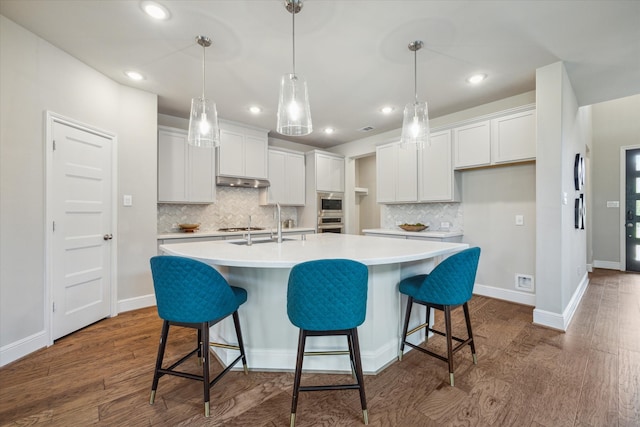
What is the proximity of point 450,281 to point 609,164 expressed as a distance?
6.09m

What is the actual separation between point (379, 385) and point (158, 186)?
11.6ft

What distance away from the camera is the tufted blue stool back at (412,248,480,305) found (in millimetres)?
1849

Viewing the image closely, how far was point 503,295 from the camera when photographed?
3.79m

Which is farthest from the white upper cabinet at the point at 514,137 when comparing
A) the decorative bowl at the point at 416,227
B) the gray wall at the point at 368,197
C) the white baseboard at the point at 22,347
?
the white baseboard at the point at 22,347

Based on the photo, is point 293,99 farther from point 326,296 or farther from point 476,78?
point 476,78

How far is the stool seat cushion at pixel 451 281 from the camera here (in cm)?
185

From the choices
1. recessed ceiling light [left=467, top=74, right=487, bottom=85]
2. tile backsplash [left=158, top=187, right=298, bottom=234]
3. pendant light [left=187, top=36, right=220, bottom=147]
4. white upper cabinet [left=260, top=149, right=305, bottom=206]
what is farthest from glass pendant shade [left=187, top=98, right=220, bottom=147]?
recessed ceiling light [left=467, top=74, right=487, bottom=85]

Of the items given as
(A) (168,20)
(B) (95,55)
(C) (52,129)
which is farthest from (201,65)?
(C) (52,129)

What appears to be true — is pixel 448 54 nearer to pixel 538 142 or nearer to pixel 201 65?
pixel 538 142

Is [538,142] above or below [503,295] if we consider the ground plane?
above

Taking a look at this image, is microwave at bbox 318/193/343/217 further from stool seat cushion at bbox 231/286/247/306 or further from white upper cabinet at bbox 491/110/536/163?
stool seat cushion at bbox 231/286/247/306

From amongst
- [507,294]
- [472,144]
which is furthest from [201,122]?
[507,294]

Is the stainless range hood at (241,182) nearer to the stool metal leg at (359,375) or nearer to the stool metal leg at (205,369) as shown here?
the stool metal leg at (205,369)

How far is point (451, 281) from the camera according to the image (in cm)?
186
